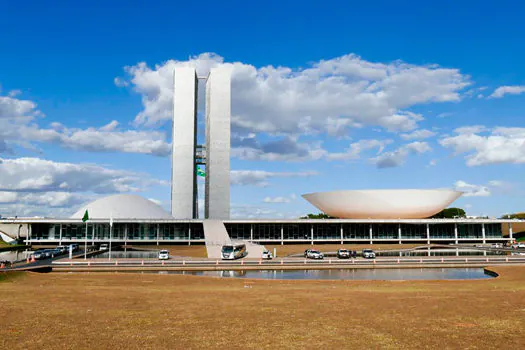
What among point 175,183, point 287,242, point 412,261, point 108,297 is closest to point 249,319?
point 108,297

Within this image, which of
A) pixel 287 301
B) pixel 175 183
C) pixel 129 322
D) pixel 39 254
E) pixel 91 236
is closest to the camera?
pixel 129 322

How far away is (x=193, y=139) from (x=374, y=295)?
88242 mm

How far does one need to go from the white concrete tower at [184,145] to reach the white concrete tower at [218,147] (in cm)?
385

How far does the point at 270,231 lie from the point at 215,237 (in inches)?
777

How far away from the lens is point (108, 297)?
21.5 m

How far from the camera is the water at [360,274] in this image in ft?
117

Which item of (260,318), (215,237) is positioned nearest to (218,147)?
(215,237)

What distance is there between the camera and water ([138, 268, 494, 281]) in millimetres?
35531

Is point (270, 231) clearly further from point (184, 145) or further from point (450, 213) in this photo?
point (450, 213)

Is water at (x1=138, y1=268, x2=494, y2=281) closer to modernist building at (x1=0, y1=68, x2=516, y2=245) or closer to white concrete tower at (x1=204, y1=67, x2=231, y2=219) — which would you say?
modernist building at (x1=0, y1=68, x2=516, y2=245)

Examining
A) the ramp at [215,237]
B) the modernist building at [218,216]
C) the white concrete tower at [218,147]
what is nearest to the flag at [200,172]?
the modernist building at [218,216]

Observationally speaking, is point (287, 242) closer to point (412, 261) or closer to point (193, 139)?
point (193, 139)

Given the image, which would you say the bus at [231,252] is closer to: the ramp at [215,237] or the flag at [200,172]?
the ramp at [215,237]

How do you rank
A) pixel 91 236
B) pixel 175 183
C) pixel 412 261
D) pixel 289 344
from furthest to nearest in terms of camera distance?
pixel 175 183 < pixel 91 236 < pixel 412 261 < pixel 289 344
